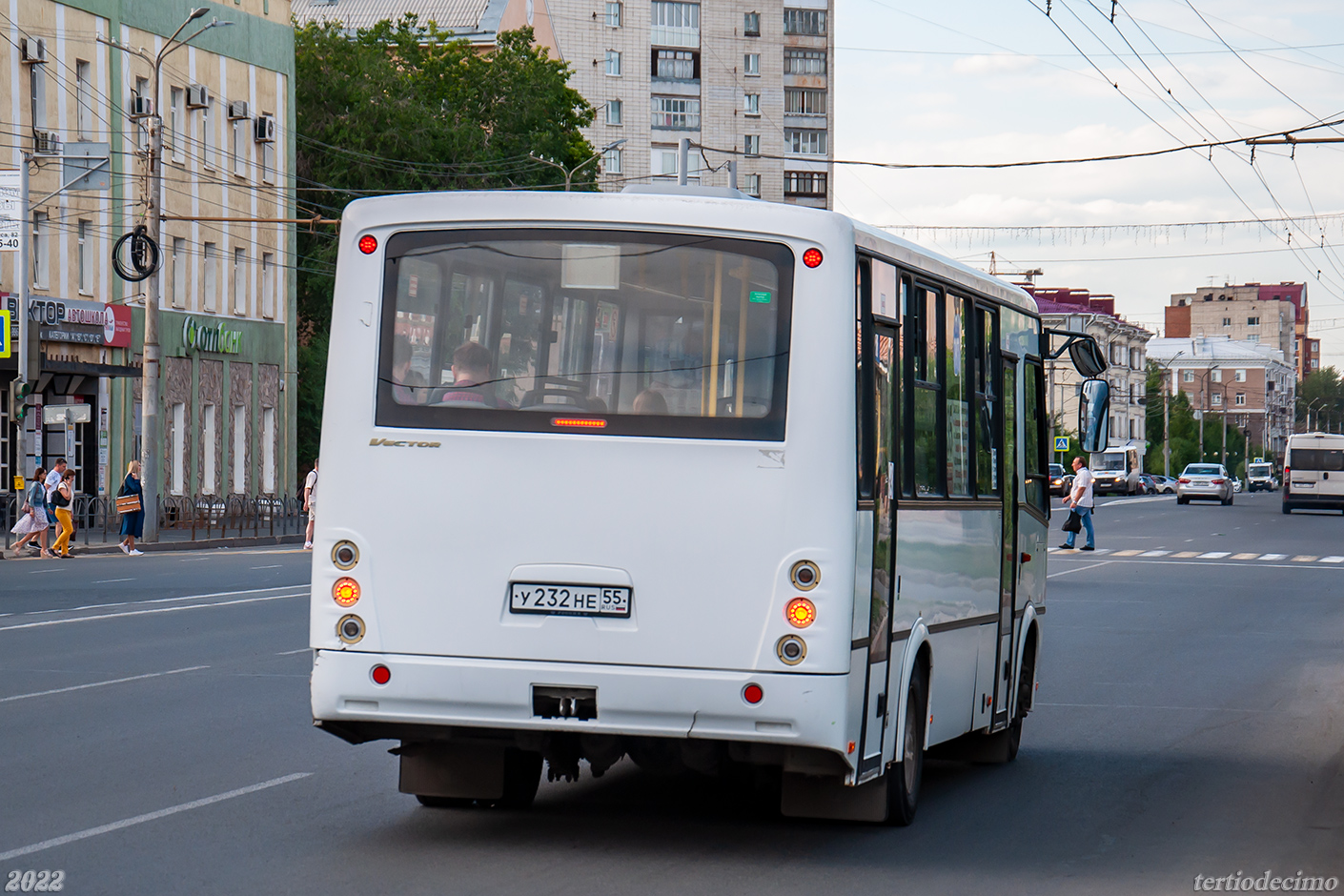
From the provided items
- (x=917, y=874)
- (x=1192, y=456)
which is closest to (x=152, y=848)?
(x=917, y=874)

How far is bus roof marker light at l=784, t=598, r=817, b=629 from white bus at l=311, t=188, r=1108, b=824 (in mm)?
15

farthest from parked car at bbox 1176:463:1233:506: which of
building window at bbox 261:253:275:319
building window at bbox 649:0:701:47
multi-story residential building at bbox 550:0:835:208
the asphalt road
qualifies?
the asphalt road

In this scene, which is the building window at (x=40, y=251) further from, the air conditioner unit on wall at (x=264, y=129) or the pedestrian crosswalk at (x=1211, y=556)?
the pedestrian crosswalk at (x=1211, y=556)

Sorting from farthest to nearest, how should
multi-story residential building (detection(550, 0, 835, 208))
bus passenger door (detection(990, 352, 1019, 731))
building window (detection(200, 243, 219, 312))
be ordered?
multi-story residential building (detection(550, 0, 835, 208)) < building window (detection(200, 243, 219, 312)) < bus passenger door (detection(990, 352, 1019, 731))

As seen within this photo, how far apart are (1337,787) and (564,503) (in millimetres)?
4904

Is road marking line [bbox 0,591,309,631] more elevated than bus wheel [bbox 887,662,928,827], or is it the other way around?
bus wheel [bbox 887,662,928,827]

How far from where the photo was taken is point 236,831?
27.3 feet

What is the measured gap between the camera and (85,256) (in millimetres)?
43938

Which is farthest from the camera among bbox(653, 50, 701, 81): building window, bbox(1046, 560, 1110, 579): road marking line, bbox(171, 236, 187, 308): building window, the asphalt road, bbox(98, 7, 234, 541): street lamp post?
bbox(653, 50, 701, 81): building window

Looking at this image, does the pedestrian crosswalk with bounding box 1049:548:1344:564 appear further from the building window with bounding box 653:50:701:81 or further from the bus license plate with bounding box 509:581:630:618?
the building window with bounding box 653:50:701:81

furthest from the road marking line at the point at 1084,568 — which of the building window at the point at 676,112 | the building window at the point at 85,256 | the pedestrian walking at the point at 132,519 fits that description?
the building window at the point at 676,112

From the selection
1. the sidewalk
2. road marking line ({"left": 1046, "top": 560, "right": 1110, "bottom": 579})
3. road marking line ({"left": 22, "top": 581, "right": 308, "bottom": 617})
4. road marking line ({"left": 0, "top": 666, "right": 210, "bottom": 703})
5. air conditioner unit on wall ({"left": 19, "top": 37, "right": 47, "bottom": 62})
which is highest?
air conditioner unit on wall ({"left": 19, "top": 37, "right": 47, "bottom": 62})

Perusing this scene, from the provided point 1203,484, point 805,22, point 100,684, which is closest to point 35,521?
point 100,684

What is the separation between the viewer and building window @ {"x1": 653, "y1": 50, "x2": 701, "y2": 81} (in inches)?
3939
